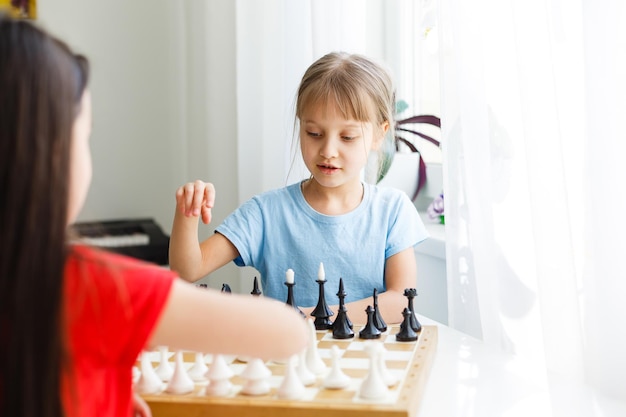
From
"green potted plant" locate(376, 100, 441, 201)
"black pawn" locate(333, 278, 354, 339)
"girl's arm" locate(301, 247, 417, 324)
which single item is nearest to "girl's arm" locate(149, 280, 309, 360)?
"black pawn" locate(333, 278, 354, 339)

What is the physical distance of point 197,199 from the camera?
1.61 m

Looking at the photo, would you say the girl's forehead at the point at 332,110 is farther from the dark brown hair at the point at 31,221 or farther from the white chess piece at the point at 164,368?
the dark brown hair at the point at 31,221

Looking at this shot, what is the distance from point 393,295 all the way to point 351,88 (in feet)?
1.49

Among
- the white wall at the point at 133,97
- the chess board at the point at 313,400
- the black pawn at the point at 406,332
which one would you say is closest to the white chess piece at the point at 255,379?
the chess board at the point at 313,400

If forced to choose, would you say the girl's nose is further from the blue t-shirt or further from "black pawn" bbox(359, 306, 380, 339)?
"black pawn" bbox(359, 306, 380, 339)

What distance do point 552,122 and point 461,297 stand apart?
1.62 feet

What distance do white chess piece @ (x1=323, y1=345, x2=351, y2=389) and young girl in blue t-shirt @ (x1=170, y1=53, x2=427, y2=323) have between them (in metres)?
0.58

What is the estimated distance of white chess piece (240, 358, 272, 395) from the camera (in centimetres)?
108

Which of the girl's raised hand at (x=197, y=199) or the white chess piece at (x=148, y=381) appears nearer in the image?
the white chess piece at (x=148, y=381)

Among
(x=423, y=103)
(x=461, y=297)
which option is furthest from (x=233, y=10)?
(x=461, y=297)

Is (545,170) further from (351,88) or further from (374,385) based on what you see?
(351,88)

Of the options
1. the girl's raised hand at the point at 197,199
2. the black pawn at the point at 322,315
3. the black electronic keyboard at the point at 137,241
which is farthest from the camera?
the black electronic keyboard at the point at 137,241

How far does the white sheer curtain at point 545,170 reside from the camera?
1.17m

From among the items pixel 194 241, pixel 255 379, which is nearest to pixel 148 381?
pixel 255 379
